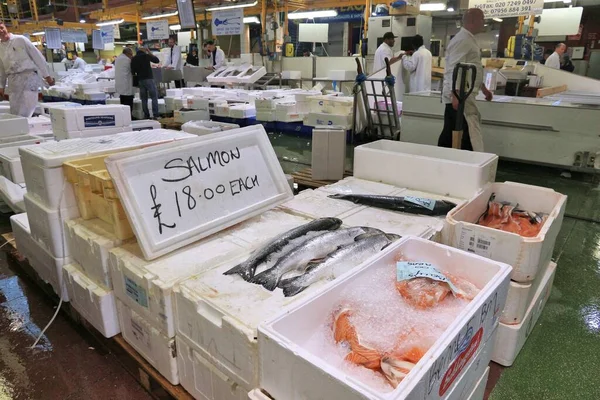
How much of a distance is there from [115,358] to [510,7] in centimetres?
782

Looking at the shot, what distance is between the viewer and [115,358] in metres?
2.21

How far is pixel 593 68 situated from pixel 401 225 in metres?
15.7

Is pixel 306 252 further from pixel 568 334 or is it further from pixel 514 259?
pixel 568 334

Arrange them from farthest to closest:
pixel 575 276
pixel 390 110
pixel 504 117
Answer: pixel 390 110 → pixel 504 117 → pixel 575 276

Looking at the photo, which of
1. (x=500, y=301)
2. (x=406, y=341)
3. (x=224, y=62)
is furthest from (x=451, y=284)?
(x=224, y=62)

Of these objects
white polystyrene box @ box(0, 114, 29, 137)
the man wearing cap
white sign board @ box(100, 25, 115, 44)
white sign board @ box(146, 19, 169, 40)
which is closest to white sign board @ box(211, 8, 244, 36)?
white sign board @ box(146, 19, 169, 40)

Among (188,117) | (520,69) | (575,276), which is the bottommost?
(575,276)

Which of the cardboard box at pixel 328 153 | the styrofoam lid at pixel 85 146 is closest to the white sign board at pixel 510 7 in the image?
the cardboard box at pixel 328 153

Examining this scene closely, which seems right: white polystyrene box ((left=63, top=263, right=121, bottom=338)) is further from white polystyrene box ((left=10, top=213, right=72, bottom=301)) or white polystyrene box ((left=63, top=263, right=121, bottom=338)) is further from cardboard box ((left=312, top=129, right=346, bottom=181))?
cardboard box ((left=312, top=129, right=346, bottom=181))

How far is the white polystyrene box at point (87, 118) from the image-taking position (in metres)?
3.86

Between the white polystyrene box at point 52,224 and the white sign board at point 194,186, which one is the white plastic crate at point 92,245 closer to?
the white polystyrene box at point 52,224

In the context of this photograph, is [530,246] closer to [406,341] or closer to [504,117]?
[406,341]

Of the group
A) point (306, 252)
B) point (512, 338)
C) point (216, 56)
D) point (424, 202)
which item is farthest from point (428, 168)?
point (216, 56)

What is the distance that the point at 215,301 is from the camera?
154 centimetres
